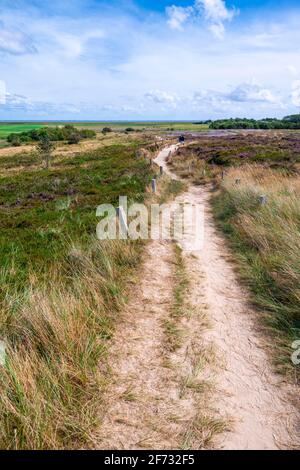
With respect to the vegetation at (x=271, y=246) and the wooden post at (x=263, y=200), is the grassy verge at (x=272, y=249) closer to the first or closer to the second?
the vegetation at (x=271, y=246)

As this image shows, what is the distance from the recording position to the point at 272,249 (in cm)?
673

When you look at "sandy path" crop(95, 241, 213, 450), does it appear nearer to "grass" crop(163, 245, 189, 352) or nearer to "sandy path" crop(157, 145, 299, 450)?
"grass" crop(163, 245, 189, 352)

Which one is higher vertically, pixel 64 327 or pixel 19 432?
pixel 64 327

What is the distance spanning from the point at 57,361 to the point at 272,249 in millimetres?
5160

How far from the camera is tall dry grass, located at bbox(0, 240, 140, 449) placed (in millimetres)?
2783

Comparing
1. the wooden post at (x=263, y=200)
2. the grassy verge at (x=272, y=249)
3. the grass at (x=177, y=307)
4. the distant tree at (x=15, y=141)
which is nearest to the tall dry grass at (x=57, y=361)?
the grass at (x=177, y=307)

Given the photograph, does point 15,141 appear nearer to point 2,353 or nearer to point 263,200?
point 263,200

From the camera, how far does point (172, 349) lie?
13.4ft

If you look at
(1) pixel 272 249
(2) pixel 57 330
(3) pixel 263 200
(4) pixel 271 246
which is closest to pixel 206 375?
(2) pixel 57 330

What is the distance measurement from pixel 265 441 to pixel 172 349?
152 centimetres

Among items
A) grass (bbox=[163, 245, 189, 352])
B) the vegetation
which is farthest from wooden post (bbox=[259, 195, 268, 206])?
grass (bbox=[163, 245, 189, 352])
